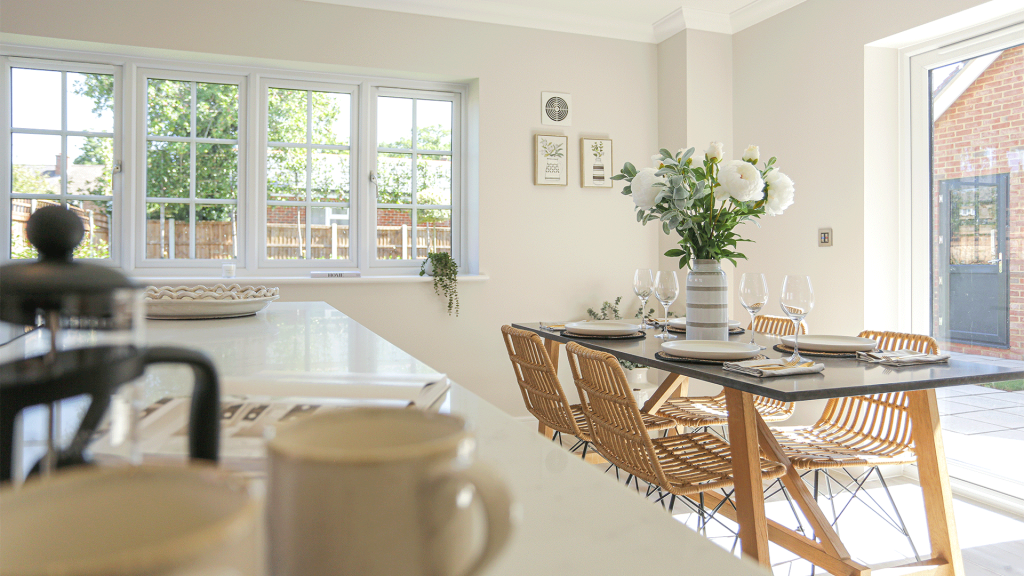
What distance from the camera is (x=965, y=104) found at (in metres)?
3.20

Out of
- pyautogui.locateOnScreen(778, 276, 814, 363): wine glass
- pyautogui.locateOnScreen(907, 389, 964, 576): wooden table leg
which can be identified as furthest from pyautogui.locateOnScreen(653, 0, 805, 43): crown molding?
pyautogui.locateOnScreen(907, 389, 964, 576): wooden table leg

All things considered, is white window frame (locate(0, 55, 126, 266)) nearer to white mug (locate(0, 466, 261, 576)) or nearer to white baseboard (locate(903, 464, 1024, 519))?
white mug (locate(0, 466, 261, 576))

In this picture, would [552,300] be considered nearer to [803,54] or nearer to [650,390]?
[650,390]

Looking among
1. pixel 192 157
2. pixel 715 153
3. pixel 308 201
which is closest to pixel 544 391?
pixel 715 153

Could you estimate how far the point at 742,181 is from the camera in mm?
1973

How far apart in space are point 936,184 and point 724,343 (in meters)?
2.19

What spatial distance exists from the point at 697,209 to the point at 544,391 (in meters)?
0.83

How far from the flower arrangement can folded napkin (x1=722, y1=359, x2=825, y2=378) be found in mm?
489

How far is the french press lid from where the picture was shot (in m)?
0.21

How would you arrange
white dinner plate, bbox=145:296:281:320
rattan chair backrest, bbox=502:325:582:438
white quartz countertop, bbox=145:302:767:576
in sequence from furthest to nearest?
rattan chair backrest, bbox=502:325:582:438
white dinner plate, bbox=145:296:281:320
white quartz countertop, bbox=145:302:767:576

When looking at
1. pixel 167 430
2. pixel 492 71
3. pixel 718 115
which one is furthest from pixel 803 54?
pixel 167 430

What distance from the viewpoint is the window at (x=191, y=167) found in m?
3.74

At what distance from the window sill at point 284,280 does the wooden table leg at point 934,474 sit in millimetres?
2611

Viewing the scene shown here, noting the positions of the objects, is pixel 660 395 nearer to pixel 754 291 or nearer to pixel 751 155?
pixel 754 291
